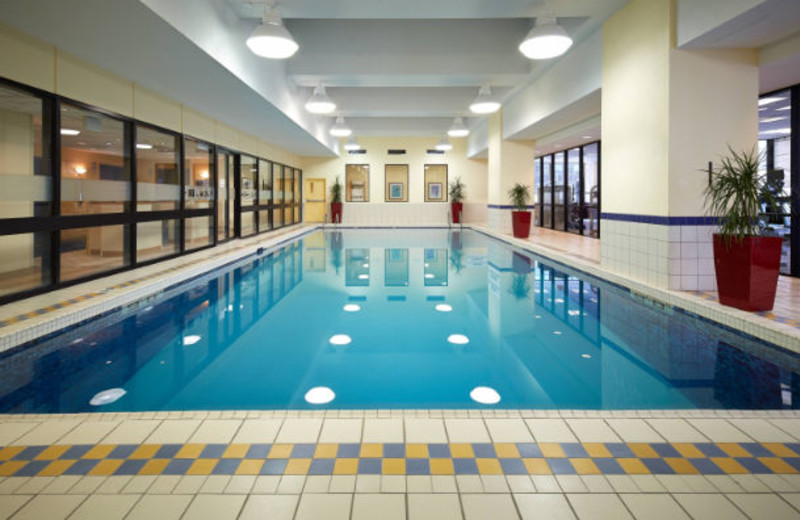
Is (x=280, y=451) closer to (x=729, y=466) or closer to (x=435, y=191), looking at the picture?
(x=729, y=466)

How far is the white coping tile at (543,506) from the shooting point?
5.65ft

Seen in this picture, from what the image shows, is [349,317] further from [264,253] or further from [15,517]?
[264,253]

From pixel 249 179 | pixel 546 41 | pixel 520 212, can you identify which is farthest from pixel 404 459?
pixel 249 179

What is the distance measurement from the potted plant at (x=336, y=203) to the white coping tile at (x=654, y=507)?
59.2 feet

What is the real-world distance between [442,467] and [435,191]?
61.5 ft

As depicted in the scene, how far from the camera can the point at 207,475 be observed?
1972 mm

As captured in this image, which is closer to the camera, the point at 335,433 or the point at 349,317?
the point at 335,433

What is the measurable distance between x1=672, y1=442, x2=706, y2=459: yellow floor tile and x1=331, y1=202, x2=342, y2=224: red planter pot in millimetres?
17729

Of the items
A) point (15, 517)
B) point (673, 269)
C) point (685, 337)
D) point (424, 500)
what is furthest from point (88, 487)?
point (673, 269)

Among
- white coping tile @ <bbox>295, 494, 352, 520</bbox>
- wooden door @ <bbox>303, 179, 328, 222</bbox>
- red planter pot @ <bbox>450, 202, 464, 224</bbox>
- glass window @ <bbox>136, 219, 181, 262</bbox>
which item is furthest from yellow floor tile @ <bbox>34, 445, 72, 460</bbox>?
wooden door @ <bbox>303, 179, 328, 222</bbox>

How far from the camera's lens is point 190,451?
7.07 ft

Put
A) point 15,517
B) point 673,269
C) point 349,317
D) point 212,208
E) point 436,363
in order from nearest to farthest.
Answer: point 15,517
point 436,363
point 349,317
point 673,269
point 212,208

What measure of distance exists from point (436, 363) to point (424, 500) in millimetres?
1870

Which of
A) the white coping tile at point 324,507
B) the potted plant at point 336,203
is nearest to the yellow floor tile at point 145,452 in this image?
the white coping tile at point 324,507
